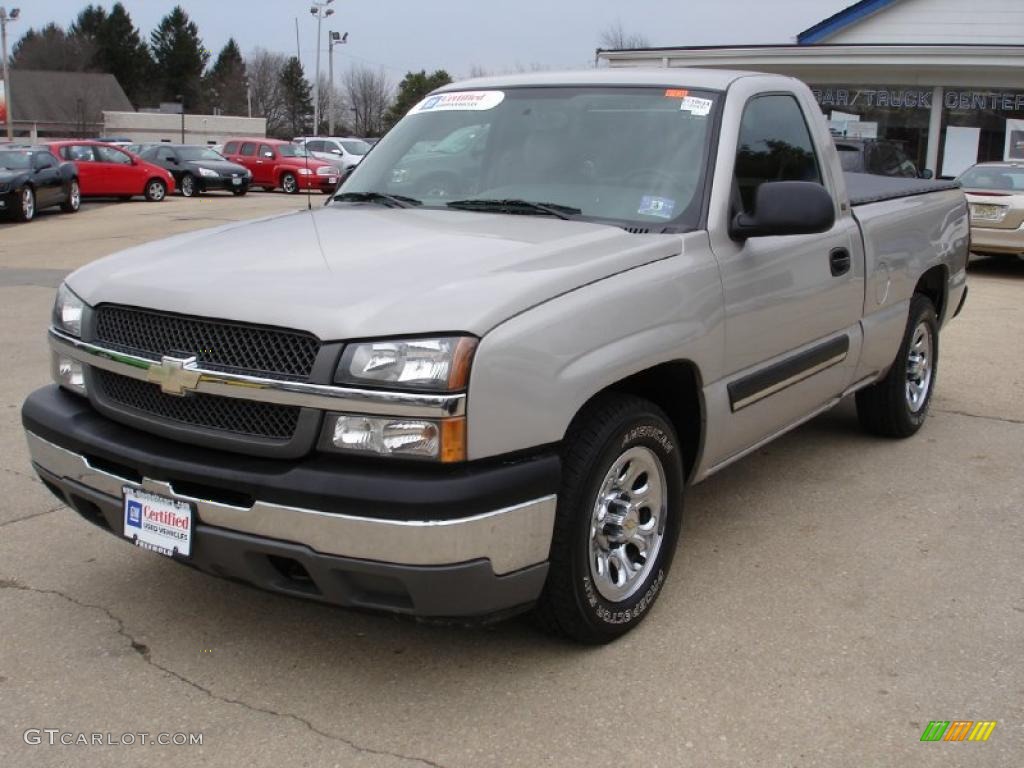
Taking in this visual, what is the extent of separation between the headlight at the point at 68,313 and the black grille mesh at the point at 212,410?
1.01 feet

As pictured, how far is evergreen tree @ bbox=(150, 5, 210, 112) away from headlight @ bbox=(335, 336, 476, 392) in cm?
10732

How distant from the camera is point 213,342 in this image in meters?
3.08

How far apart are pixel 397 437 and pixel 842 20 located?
25.5m

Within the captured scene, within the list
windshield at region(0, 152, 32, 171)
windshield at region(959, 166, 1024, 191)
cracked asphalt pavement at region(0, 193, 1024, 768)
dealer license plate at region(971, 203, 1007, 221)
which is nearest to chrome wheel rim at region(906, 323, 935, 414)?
cracked asphalt pavement at region(0, 193, 1024, 768)

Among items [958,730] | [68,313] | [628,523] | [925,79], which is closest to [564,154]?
[628,523]

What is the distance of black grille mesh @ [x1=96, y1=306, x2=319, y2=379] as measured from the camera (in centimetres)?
294

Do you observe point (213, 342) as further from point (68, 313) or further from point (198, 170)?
point (198, 170)

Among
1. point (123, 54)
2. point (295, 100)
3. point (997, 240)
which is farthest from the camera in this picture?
point (123, 54)

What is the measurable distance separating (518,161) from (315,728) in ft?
7.76

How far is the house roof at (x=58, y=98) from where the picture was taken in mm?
83938

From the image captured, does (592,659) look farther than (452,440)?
Yes

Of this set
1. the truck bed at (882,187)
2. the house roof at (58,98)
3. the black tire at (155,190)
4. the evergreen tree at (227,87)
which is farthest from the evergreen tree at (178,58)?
the truck bed at (882,187)

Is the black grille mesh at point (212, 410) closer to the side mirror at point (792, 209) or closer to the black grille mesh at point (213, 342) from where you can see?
the black grille mesh at point (213, 342)

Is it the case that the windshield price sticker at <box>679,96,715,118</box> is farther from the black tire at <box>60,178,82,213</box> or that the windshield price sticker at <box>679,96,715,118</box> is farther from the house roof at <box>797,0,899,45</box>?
the house roof at <box>797,0,899,45</box>
